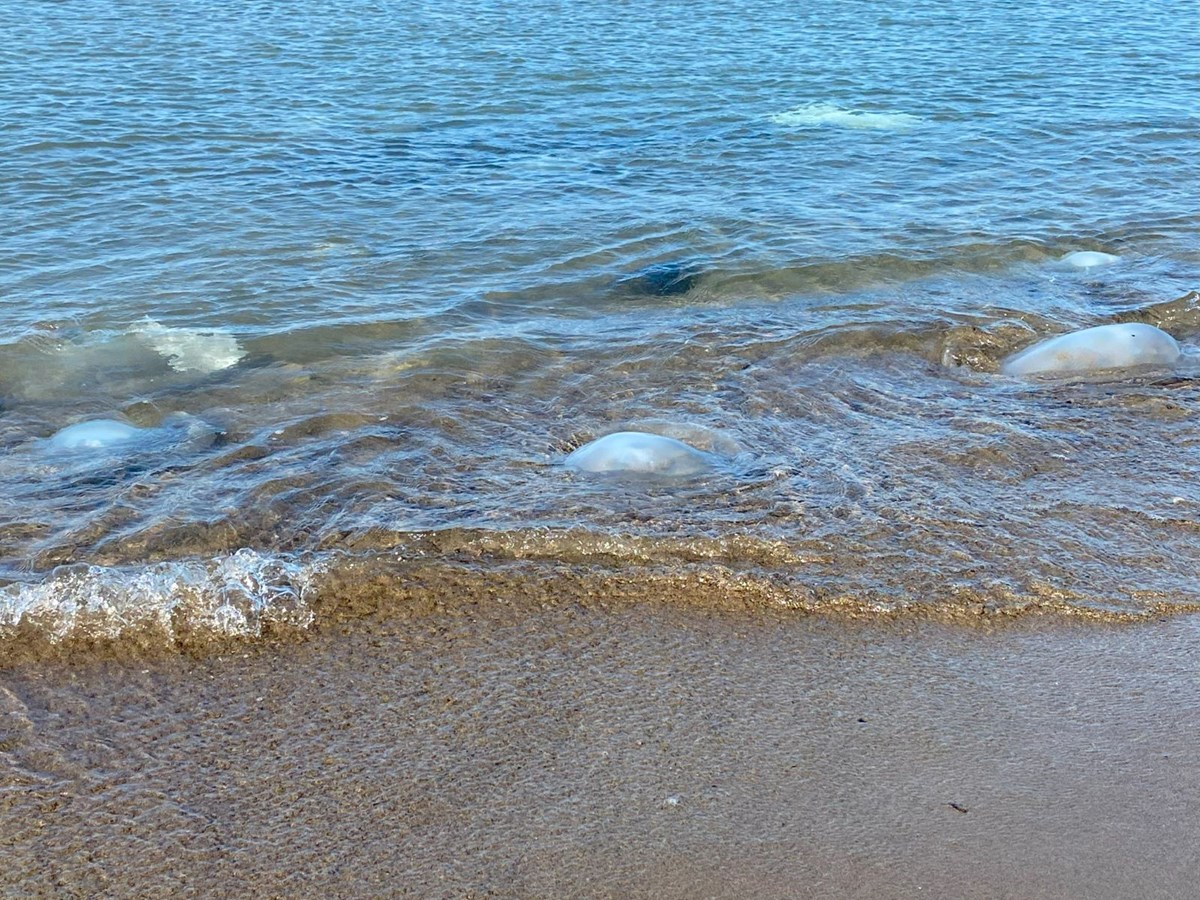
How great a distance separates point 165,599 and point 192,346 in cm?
357

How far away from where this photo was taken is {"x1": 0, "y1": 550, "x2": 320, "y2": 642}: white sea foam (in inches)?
201

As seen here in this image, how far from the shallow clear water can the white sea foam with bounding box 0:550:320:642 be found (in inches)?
0.6

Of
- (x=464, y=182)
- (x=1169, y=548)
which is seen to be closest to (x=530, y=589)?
(x=1169, y=548)

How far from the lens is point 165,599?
5.22 m

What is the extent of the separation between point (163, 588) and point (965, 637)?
328 centimetres

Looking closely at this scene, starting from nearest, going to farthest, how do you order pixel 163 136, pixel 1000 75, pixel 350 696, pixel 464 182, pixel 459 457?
pixel 350 696 → pixel 459 457 → pixel 464 182 → pixel 163 136 → pixel 1000 75

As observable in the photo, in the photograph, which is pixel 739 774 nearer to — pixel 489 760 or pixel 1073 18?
pixel 489 760

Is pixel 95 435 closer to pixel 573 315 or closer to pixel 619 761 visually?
→ pixel 573 315

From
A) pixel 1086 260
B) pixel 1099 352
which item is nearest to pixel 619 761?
pixel 1099 352

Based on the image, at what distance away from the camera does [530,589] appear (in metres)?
5.39

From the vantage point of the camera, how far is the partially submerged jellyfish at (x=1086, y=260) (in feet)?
32.6

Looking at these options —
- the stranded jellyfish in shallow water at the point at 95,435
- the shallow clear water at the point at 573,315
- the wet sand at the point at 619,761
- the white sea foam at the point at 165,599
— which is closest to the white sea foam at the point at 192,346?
the shallow clear water at the point at 573,315

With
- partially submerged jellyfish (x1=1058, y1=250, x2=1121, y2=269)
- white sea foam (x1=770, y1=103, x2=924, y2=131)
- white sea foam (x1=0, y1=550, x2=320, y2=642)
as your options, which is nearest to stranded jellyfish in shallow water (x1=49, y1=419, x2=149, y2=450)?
white sea foam (x1=0, y1=550, x2=320, y2=642)

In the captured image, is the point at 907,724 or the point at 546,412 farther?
the point at 546,412
